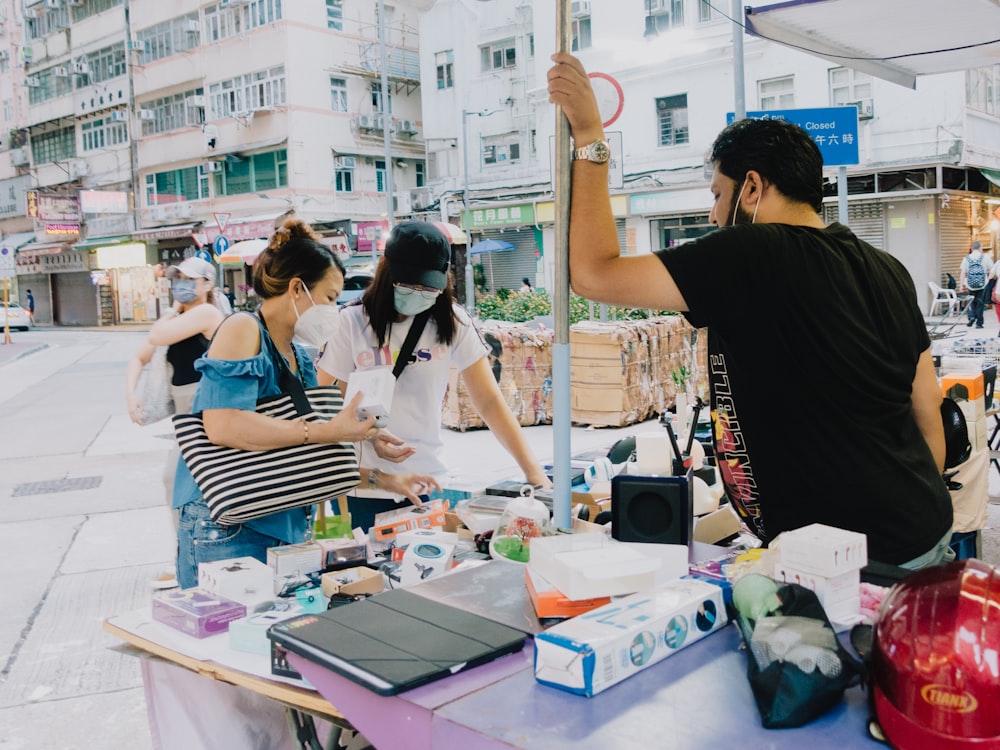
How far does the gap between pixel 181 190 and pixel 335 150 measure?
8004mm

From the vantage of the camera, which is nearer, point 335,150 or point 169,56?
point 335,150

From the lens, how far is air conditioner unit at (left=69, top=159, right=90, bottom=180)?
40.8 metres

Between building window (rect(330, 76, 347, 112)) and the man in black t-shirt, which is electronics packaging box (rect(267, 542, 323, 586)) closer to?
the man in black t-shirt

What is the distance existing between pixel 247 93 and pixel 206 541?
34.2 metres

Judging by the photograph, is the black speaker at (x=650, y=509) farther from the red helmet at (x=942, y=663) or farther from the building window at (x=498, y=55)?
the building window at (x=498, y=55)

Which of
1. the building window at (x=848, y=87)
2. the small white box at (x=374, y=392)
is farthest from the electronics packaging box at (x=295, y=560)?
the building window at (x=848, y=87)

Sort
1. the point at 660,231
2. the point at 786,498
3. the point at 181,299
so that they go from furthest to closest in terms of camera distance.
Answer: the point at 660,231 < the point at 181,299 < the point at 786,498

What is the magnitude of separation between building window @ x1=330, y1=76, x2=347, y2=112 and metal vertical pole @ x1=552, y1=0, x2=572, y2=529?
109 feet

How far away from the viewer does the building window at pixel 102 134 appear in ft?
128

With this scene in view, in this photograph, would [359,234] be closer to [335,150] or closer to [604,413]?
[335,150]

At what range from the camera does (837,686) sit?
1.28 meters

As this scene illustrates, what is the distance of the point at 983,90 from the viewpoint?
21.6m

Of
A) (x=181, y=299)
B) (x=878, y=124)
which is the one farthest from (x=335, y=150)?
(x=181, y=299)

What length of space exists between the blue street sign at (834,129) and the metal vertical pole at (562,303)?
18.6 feet
